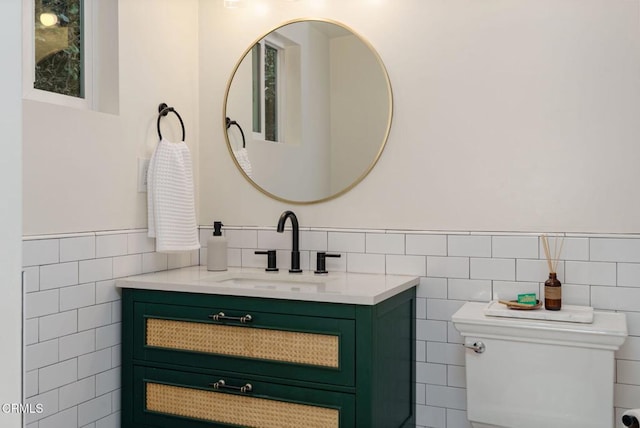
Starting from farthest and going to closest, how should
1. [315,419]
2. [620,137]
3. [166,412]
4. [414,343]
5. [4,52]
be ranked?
[414,343], [166,412], [620,137], [315,419], [4,52]

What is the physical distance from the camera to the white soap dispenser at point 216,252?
2.73 meters

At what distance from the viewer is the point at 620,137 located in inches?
86.7

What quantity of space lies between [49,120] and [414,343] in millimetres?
1677

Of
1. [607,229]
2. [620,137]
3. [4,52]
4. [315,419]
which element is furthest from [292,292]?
[4,52]

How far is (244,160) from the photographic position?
286 centimetres

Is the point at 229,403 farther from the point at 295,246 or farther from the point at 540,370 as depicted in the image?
the point at 540,370

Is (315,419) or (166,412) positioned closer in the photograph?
(315,419)

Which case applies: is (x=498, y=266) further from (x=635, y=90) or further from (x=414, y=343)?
(x=635, y=90)

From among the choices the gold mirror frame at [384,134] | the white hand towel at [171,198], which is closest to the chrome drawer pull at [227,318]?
the white hand towel at [171,198]

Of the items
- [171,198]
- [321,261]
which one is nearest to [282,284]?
[321,261]

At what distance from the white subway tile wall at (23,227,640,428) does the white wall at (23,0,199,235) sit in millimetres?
105

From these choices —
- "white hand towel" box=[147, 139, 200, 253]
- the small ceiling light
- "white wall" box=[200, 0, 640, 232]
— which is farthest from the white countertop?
the small ceiling light

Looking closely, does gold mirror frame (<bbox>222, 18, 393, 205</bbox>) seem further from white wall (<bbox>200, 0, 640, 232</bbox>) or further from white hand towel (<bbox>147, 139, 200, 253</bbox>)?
white hand towel (<bbox>147, 139, 200, 253</bbox>)

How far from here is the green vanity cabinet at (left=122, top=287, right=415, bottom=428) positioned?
2.02 m
